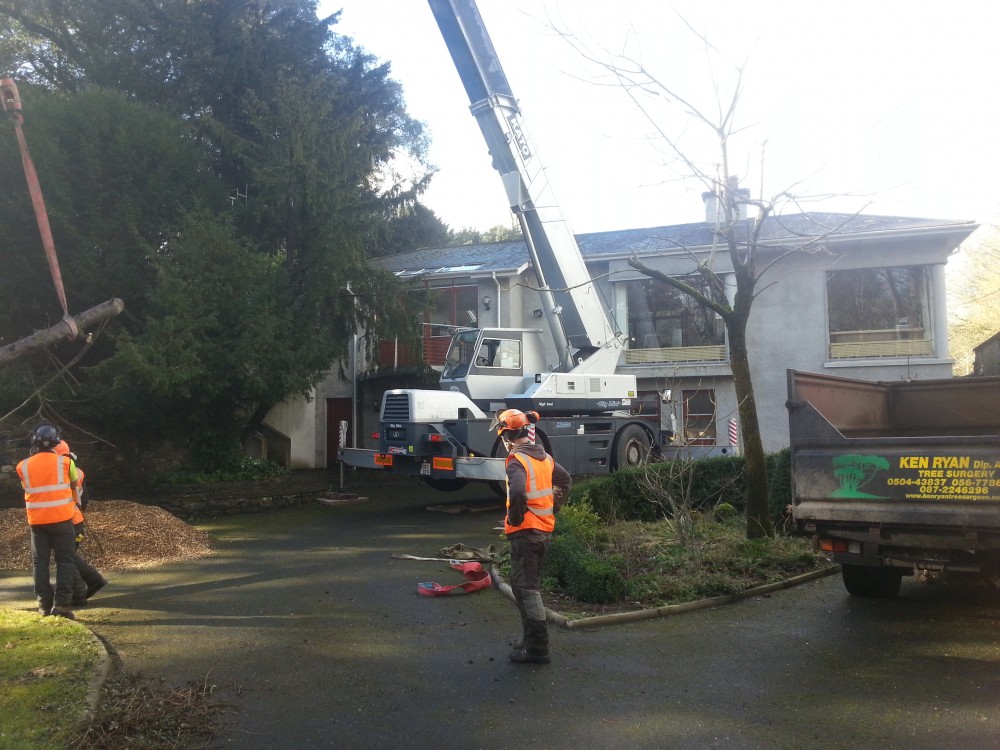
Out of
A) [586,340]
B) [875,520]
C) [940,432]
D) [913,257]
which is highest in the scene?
[913,257]

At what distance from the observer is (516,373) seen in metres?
16.4

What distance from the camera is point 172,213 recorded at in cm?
1780

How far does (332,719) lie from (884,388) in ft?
24.9

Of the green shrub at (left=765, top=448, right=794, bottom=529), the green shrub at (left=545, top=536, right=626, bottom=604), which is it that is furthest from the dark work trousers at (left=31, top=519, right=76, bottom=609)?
the green shrub at (left=765, top=448, right=794, bottom=529)

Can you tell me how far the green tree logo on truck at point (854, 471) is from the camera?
6957 millimetres

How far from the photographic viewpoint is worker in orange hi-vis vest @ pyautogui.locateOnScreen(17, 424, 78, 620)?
762cm

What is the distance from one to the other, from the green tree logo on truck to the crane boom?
8201mm

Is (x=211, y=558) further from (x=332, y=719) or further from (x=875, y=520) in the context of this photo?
(x=875, y=520)

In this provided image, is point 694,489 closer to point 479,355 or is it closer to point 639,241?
point 479,355

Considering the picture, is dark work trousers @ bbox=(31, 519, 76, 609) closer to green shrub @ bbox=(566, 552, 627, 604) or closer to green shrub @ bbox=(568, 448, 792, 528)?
green shrub @ bbox=(566, 552, 627, 604)

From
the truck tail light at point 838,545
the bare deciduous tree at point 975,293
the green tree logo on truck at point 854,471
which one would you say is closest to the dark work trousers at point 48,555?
the truck tail light at point 838,545

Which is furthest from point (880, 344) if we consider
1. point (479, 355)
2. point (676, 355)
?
point (479, 355)

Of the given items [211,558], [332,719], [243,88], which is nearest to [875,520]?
[332,719]

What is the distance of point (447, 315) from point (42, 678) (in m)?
19.8
